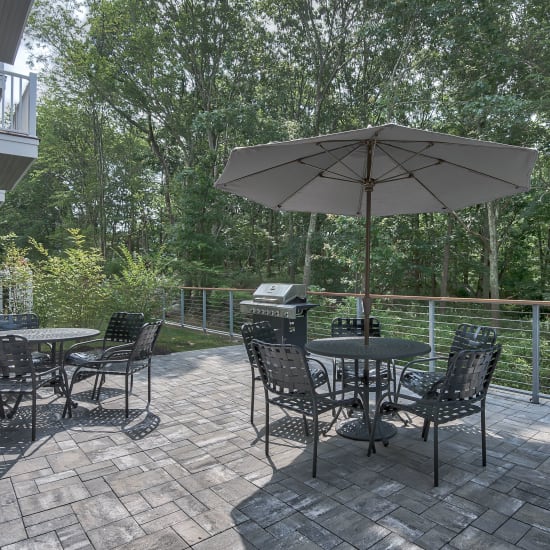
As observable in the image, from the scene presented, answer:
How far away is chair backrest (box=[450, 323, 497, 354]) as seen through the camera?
10.3 ft

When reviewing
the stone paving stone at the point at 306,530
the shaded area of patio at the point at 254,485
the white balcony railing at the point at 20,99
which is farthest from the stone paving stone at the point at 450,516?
the white balcony railing at the point at 20,99

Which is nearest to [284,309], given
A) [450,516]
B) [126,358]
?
[126,358]

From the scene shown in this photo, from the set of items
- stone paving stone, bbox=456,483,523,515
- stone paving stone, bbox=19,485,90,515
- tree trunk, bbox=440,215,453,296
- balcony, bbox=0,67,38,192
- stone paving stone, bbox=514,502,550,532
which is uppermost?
balcony, bbox=0,67,38,192

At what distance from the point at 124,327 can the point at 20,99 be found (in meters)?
4.55

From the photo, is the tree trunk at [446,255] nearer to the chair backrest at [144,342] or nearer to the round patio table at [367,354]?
the round patio table at [367,354]

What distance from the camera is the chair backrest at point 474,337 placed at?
123 inches

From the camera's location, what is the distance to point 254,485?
231 cm

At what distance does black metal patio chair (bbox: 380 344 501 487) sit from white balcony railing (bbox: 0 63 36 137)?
21.4ft

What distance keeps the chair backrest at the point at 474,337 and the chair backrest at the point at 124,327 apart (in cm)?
306

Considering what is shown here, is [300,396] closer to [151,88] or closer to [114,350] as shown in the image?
[114,350]

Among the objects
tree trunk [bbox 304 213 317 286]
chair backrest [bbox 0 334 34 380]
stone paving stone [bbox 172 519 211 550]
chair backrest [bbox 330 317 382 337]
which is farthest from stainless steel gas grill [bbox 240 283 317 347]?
tree trunk [bbox 304 213 317 286]

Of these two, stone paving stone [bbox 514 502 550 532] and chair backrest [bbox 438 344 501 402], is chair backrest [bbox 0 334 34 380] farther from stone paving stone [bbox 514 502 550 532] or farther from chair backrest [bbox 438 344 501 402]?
stone paving stone [bbox 514 502 550 532]

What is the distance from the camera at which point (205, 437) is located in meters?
3.02

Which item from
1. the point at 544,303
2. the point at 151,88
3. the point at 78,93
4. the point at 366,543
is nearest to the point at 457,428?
the point at 544,303
